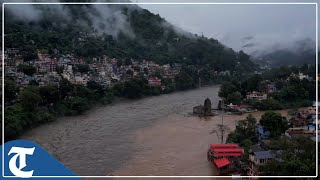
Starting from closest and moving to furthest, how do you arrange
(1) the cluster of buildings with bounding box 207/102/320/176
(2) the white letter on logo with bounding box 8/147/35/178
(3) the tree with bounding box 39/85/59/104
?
(2) the white letter on logo with bounding box 8/147/35/178
(1) the cluster of buildings with bounding box 207/102/320/176
(3) the tree with bounding box 39/85/59/104

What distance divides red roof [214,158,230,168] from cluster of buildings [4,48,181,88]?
3.60 m

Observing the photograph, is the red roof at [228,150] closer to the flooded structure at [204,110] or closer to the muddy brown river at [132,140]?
the muddy brown river at [132,140]

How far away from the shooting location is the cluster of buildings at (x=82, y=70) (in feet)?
22.4

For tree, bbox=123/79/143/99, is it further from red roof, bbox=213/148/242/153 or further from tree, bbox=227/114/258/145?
→ red roof, bbox=213/148/242/153

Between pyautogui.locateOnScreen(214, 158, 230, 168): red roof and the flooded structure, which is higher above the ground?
the flooded structure

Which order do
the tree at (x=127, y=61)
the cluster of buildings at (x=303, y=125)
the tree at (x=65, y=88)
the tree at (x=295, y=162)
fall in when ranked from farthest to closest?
the tree at (x=127, y=61) < the tree at (x=65, y=88) < the cluster of buildings at (x=303, y=125) < the tree at (x=295, y=162)

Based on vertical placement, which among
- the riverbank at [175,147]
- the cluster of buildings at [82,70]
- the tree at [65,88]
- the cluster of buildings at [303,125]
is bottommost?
the riverbank at [175,147]

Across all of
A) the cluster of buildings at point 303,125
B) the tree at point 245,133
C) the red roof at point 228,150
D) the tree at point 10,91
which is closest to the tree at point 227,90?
the cluster of buildings at point 303,125

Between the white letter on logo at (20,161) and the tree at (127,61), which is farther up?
the tree at (127,61)

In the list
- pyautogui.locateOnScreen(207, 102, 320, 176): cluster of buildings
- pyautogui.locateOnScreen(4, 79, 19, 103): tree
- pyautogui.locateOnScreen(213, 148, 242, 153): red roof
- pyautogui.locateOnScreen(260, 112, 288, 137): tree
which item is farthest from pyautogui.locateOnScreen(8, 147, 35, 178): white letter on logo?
pyautogui.locateOnScreen(4, 79, 19, 103): tree

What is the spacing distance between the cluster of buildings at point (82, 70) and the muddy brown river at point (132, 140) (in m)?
0.85

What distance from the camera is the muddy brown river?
3908 mm

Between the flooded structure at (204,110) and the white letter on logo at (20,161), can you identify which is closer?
the white letter on logo at (20,161)

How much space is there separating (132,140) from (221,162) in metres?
1.41
